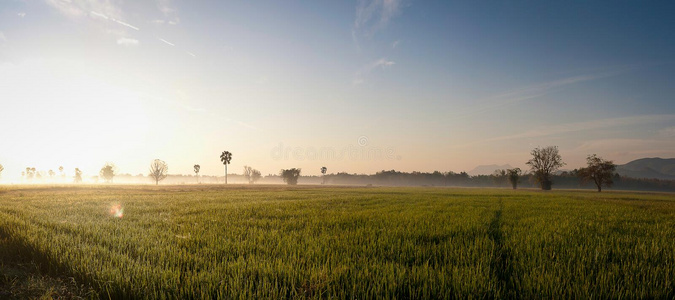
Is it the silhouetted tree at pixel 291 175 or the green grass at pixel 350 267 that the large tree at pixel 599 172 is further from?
the silhouetted tree at pixel 291 175

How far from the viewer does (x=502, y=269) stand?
166 inches

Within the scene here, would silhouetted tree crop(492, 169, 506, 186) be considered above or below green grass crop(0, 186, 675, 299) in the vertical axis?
below

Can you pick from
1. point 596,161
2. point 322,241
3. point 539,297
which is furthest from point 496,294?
point 596,161

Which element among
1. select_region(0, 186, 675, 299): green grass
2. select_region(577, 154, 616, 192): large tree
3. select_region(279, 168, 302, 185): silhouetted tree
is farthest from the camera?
select_region(279, 168, 302, 185): silhouetted tree

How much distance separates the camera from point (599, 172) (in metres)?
74.2

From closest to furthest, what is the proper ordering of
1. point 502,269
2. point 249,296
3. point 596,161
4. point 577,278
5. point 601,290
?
point 249,296 → point 601,290 → point 577,278 → point 502,269 → point 596,161

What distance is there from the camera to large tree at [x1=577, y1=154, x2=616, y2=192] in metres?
73.7

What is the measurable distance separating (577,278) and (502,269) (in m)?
0.88

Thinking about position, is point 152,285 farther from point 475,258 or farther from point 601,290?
point 601,290

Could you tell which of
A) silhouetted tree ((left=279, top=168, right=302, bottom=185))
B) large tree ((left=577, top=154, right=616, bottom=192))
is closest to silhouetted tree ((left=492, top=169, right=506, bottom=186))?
large tree ((left=577, top=154, right=616, bottom=192))

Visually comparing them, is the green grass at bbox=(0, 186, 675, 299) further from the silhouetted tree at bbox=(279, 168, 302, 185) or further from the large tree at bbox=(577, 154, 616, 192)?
the silhouetted tree at bbox=(279, 168, 302, 185)

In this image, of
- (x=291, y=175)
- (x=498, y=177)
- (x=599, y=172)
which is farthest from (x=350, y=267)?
(x=498, y=177)

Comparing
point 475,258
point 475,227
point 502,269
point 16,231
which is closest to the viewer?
point 502,269

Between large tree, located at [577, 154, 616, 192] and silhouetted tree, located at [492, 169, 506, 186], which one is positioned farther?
silhouetted tree, located at [492, 169, 506, 186]
